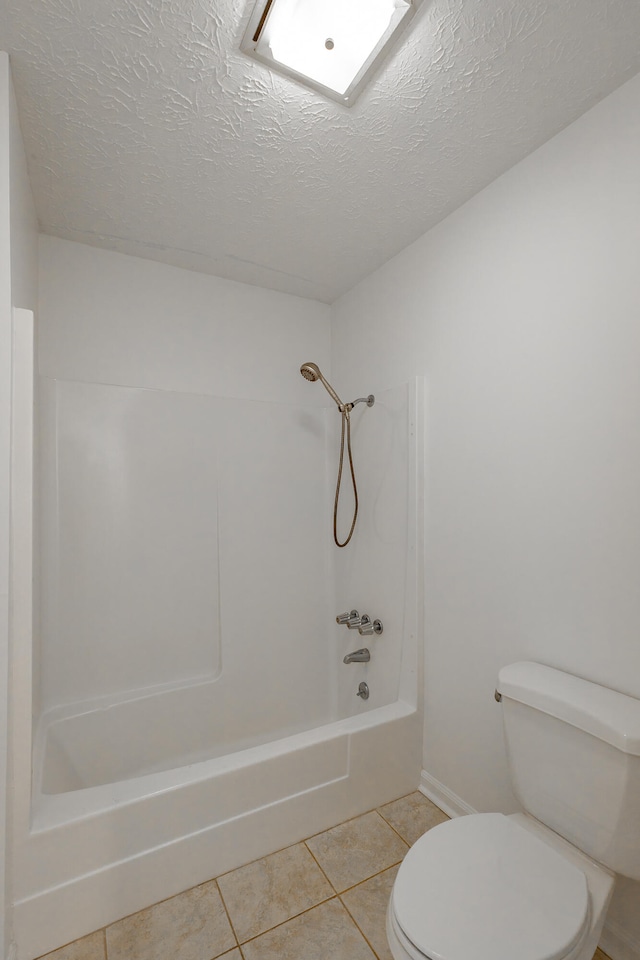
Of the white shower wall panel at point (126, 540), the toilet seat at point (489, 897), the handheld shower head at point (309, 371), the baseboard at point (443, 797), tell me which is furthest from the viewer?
the handheld shower head at point (309, 371)

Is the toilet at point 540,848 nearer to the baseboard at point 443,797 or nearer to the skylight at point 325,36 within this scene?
the baseboard at point 443,797

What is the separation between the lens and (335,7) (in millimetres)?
1065

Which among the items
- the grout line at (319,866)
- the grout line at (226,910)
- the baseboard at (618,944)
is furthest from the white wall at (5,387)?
the baseboard at (618,944)

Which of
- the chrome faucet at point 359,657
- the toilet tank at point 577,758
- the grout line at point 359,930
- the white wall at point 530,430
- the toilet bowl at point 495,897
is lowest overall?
the grout line at point 359,930

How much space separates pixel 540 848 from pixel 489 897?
0.23 metres

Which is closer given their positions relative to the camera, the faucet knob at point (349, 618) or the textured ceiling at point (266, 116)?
the textured ceiling at point (266, 116)

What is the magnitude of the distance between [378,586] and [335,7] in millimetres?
1970

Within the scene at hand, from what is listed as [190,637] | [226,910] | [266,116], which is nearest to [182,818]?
[226,910]

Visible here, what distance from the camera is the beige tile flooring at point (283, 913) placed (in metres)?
1.28

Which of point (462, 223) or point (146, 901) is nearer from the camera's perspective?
point (146, 901)

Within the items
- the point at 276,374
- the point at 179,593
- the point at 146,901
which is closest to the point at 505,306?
the point at 276,374

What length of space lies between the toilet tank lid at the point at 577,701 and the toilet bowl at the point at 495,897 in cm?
31

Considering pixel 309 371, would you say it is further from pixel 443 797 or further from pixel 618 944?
pixel 618 944

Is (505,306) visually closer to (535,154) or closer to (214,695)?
(535,154)
